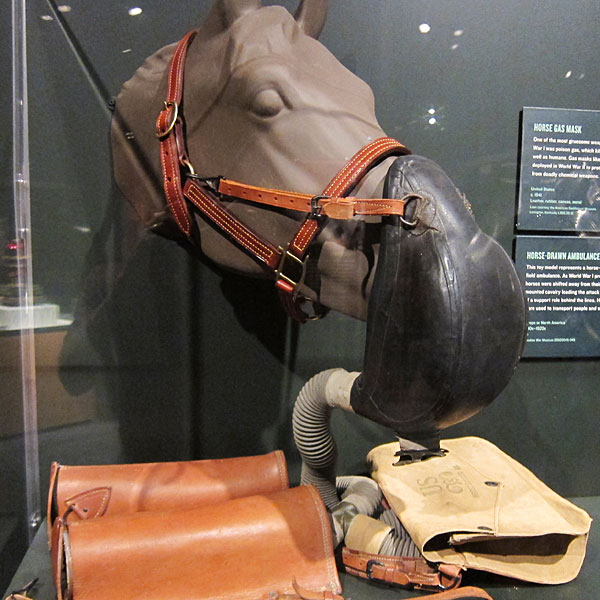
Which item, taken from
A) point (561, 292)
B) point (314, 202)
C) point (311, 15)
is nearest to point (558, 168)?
point (561, 292)

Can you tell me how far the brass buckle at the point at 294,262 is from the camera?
0.85m

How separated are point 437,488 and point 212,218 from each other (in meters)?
0.70

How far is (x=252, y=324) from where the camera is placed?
51.1 inches

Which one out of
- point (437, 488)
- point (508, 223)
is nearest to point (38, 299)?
point (437, 488)

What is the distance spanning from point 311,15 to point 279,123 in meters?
0.31

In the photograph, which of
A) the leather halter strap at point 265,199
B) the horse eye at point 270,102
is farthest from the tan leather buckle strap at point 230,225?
the horse eye at point 270,102

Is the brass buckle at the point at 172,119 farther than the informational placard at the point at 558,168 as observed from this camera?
No

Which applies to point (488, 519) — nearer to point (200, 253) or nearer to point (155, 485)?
point (155, 485)

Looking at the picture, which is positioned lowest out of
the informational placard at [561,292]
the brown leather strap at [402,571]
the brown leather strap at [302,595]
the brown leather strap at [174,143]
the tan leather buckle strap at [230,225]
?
the brown leather strap at [402,571]

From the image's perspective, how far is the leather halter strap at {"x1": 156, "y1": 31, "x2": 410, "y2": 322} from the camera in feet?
2.61

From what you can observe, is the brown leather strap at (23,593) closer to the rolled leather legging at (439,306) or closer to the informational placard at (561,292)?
the rolled leather legging at (439,306)

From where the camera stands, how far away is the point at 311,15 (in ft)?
3.35

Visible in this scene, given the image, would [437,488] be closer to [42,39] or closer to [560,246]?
[560,246]

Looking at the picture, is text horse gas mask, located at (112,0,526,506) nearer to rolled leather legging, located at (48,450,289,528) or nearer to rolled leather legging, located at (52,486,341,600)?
rolled leather legging, located at (48,450,289,528)
